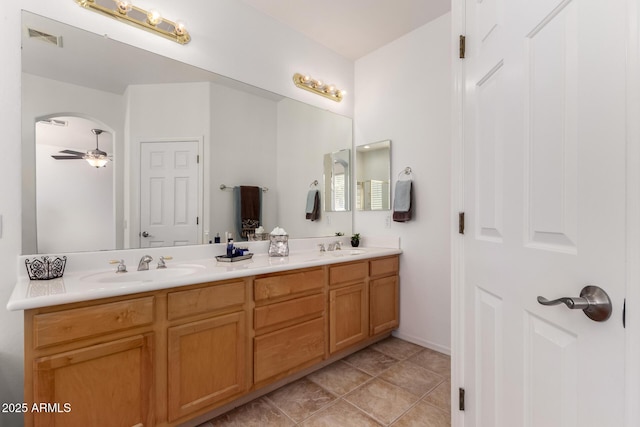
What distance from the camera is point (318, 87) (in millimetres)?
2791

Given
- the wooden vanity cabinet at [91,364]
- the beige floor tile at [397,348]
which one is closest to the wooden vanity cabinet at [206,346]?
the wooden vanity cabinet at [91,364]

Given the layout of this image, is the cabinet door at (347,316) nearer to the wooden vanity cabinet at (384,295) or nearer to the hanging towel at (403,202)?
the wooden vanity cabinet at (384,295)

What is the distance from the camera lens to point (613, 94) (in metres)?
0.61

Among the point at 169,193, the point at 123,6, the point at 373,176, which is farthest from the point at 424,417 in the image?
the point at 123,6

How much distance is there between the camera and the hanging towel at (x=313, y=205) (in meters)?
2.75

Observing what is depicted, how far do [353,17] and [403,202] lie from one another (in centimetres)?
162

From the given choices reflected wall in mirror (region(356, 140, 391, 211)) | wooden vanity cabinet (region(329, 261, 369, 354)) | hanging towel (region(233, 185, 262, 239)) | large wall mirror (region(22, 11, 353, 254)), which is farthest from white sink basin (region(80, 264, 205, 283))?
reflected wall in mirror (region(356, 140, 391, 211))

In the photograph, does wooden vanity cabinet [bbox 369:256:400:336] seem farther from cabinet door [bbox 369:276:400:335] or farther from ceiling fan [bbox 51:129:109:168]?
ceiling fan [bbox 51:129:109:168]

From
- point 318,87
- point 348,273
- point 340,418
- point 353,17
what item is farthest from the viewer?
point 318,87

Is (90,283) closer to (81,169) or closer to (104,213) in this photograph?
(104,213)

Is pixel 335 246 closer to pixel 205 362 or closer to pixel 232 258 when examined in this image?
pixel 232 258

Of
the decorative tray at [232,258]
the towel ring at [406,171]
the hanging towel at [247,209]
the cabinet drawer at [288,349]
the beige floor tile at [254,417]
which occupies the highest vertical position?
the towel ring at [406,171]

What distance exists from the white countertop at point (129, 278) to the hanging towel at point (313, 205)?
64 cm

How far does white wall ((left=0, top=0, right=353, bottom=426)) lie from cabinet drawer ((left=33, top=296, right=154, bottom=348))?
515 mm
